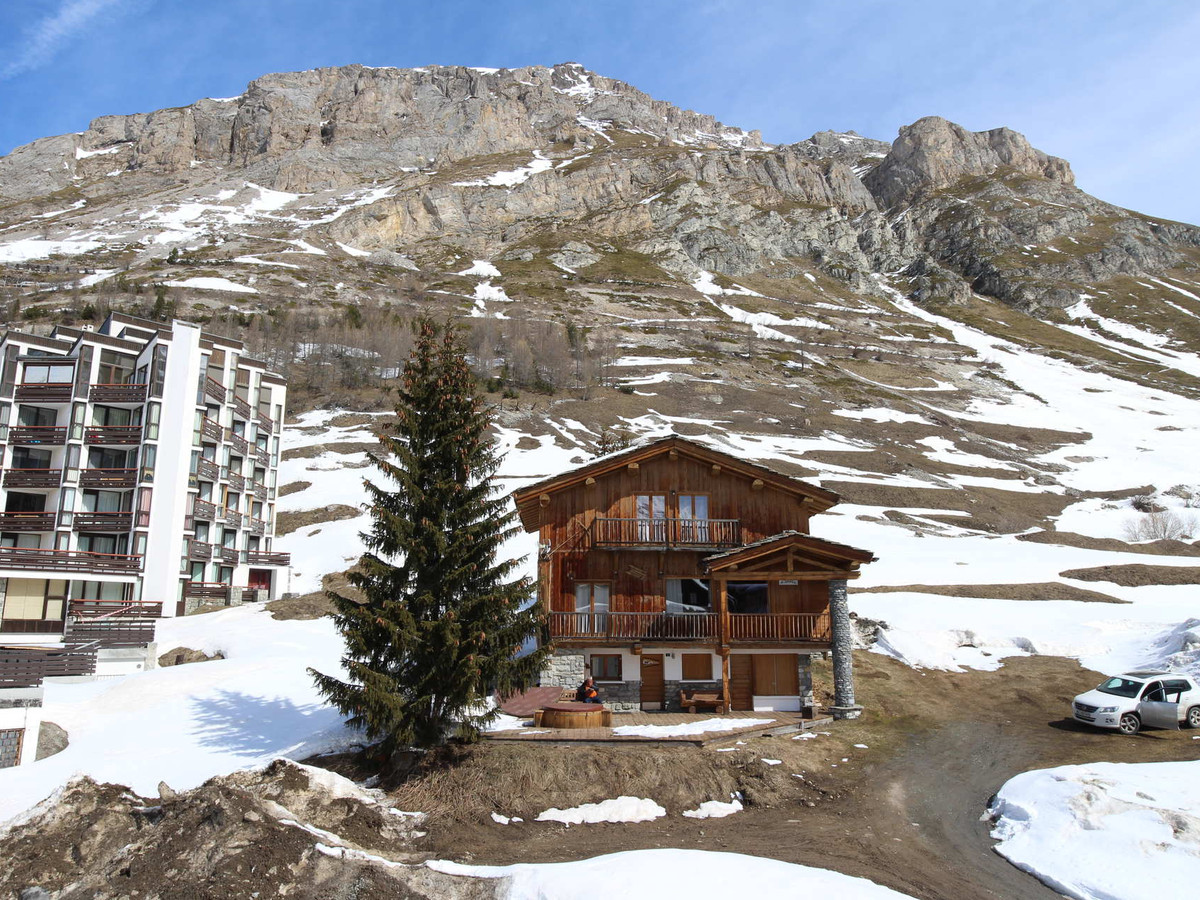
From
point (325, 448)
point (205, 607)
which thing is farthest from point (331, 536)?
point (325, 448)

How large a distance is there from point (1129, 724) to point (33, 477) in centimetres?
5230

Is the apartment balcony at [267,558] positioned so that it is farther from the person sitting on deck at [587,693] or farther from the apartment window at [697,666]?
the apartment window at [697,666]

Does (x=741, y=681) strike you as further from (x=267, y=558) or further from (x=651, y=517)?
(x=267, y=558)

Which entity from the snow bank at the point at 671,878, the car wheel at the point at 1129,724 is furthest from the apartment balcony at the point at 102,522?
the car wheel at the point at 1129,724

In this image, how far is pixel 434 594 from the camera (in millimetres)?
19281

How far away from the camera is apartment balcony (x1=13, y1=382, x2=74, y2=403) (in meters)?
43.7

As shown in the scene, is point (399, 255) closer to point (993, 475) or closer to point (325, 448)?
point (325, 448)

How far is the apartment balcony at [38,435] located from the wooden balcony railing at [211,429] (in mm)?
7094

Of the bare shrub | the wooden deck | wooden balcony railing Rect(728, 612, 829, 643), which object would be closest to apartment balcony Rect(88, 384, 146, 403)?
the wooden deck

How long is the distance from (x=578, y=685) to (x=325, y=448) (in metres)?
54.8

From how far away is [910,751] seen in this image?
68.7 feet

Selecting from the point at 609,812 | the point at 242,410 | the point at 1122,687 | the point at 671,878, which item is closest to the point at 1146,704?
the point at 1122,687

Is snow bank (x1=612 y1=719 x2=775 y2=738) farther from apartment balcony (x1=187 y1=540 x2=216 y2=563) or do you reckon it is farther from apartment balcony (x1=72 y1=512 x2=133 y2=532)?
apartment balcony (x1=72 y1=512 x2=133 y2=532)

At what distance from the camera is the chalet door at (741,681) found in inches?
1034
